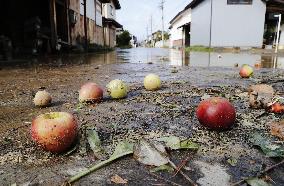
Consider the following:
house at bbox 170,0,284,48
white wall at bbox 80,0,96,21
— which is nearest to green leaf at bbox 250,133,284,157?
white wall at bbox 80,0,96,21

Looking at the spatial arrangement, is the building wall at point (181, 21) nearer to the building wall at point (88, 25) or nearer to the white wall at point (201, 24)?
the white wall at point (201, 24)

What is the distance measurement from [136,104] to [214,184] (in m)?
1.77

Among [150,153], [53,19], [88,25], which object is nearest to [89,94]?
[150,153]

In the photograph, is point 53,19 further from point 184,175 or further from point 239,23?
point 239,23

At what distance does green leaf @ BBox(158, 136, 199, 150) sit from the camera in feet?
5.92

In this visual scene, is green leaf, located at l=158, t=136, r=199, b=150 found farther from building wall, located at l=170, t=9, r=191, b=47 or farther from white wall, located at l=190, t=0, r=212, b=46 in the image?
building wall, located at l=170, t=9, r=191, b=47

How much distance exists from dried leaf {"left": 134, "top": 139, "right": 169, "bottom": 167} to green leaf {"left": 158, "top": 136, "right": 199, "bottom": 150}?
0.09m

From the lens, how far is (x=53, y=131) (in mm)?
1662

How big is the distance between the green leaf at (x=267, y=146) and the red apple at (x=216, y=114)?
210 millimetres

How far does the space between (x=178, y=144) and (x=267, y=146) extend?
0.56 m

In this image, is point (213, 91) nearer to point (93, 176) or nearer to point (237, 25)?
point (93, 176)

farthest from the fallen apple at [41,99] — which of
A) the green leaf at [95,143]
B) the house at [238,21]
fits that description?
the house at [238,21]

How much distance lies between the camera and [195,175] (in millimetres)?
1504

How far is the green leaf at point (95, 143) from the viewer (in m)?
1.75
